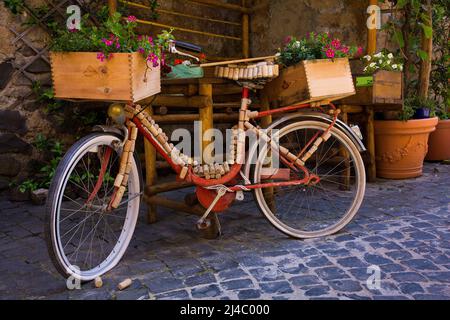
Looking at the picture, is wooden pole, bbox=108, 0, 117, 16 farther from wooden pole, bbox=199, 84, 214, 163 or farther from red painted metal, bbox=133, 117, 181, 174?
red painted metal, bbox=133, 117, 181, 174

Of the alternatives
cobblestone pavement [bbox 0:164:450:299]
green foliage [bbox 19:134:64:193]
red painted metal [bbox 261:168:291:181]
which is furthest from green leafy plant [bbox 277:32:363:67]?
green foliage [bbox 19:134:64:193]

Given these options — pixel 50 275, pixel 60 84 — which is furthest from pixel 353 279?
pixel 60 84

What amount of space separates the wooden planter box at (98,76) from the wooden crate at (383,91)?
88.9 inches

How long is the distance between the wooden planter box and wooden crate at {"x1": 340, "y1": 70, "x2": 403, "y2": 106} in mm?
2259

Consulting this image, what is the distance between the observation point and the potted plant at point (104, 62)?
6.70 ft

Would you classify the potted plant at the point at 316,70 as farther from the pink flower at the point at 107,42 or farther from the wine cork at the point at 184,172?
the pink flower at the point at 107,42

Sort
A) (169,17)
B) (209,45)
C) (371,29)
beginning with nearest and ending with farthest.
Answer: (371,29) → (169,17) → (209,45)

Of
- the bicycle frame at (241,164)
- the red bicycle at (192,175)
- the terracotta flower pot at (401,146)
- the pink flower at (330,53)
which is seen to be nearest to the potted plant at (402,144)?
the terracotta flower pot at (401,146)

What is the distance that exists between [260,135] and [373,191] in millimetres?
1714

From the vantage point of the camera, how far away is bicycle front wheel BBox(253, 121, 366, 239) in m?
2.69

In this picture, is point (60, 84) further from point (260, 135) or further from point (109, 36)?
point (260, 135)

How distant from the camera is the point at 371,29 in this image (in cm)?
429

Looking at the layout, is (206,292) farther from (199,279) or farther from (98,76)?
(98,76)
